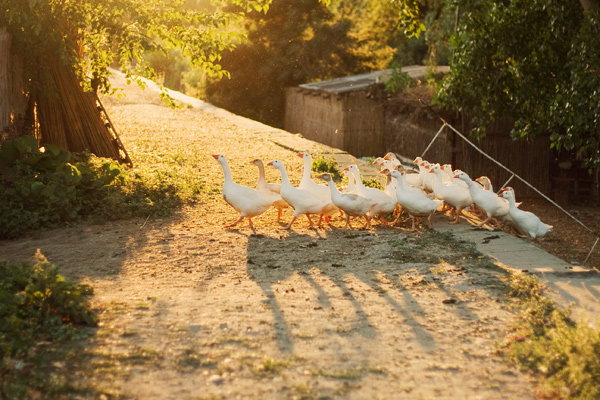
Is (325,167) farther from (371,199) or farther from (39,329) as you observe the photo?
(39,329)

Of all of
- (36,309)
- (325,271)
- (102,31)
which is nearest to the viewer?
(36,309)

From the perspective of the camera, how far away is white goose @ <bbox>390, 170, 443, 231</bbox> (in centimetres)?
857

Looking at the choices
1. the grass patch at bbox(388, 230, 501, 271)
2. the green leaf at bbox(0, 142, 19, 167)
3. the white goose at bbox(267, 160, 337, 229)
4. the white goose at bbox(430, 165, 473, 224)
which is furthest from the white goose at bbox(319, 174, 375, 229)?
the green leaf at bbox(0, 142, 19, 167)

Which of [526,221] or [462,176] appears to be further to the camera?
[462,176]

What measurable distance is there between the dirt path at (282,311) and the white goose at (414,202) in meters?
0.35

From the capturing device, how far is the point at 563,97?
32.2 ft

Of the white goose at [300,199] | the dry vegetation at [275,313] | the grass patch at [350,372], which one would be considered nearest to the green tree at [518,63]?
the white goose at [300,199]

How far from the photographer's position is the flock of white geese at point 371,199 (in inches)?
336

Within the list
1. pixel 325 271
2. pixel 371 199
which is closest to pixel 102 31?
pixel 371 199

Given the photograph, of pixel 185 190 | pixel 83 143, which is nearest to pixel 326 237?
pixel 185 190

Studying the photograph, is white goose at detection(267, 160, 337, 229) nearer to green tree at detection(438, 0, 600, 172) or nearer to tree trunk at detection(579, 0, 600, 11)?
green tree at detection(438, 0, 600, 172)

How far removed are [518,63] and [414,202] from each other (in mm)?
3991

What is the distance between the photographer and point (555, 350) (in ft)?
15.4

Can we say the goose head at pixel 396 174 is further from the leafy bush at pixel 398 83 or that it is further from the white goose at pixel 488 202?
the leafy bush at pixel 398 83
